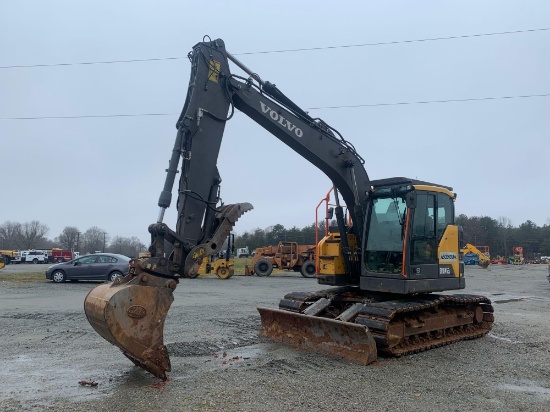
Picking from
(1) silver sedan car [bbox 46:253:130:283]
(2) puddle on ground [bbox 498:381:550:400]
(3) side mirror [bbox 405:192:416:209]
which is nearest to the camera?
(2) puddle on ground [bbox 498:381:550:400]

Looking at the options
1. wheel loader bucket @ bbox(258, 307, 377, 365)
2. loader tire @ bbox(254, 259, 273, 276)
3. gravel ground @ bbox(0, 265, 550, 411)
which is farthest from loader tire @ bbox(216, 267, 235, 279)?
wheel loader bucket @ bbox(258, 307, 377, 365)

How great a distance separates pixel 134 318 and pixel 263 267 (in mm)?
24416

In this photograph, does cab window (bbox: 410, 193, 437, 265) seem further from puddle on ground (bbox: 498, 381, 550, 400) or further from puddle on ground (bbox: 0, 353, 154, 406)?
puddle on ground (bbox: 0, 353, 154, 406)

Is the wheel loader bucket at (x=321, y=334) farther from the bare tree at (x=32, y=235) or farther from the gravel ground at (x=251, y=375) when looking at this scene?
the bare tree at (x=32, y=235)

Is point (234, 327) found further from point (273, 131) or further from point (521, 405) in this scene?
point (521, 405)

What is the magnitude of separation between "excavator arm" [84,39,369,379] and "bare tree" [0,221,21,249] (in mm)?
112637

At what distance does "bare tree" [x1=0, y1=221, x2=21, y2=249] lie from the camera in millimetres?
106994

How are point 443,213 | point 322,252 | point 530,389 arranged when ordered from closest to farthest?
point 530,389, point 443,213, point 322,252

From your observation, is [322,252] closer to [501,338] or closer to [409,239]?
[409,239]

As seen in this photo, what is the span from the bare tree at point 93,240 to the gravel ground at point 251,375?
113 metres

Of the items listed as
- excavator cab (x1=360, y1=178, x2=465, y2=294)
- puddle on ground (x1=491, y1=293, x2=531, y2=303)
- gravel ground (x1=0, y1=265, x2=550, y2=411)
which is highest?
excavator cab (x1=360, y1=178, x2=465, y2=294)

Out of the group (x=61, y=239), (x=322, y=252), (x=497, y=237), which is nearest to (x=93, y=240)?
(x=61, y=239)

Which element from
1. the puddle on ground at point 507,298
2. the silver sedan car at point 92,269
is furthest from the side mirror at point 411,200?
the silver sedan car at point 92,269

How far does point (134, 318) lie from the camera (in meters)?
5.35
